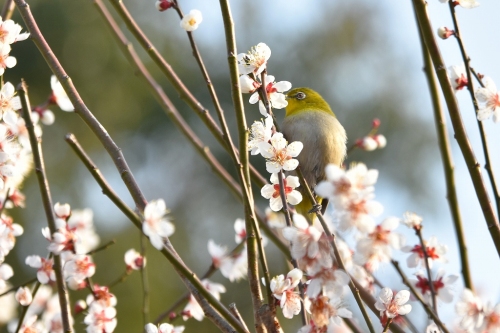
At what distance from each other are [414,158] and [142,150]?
16.9 ft

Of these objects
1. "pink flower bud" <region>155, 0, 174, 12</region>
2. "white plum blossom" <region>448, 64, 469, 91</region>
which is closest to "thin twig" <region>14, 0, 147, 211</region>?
"pink flower bud" <region>155, 0, 174, 12</region>

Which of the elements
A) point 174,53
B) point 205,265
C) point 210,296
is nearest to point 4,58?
point 210,296

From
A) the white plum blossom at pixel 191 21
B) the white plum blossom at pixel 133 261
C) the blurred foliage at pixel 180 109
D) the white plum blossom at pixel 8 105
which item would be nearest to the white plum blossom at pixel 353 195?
the white plum blossom at pixel 191 21

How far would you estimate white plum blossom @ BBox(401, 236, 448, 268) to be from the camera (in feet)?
5.74

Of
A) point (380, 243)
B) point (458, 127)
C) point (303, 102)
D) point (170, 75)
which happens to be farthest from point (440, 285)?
point (303, 102)

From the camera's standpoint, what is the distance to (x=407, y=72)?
12.8 metres

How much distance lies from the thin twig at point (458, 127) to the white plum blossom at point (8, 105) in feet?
3.65

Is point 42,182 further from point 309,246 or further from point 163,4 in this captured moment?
point 309,246

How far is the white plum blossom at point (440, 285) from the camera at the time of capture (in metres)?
1.67

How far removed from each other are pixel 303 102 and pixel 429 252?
1.63 metres

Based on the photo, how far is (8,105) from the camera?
1771 millimetres

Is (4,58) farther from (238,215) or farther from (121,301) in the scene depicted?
(238,215)

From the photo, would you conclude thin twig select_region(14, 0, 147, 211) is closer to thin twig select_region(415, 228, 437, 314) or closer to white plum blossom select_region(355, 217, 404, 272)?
white plum blossom select_region(355, 217, 404, 272)

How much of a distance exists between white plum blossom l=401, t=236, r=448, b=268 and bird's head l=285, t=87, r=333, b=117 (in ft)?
4.83
